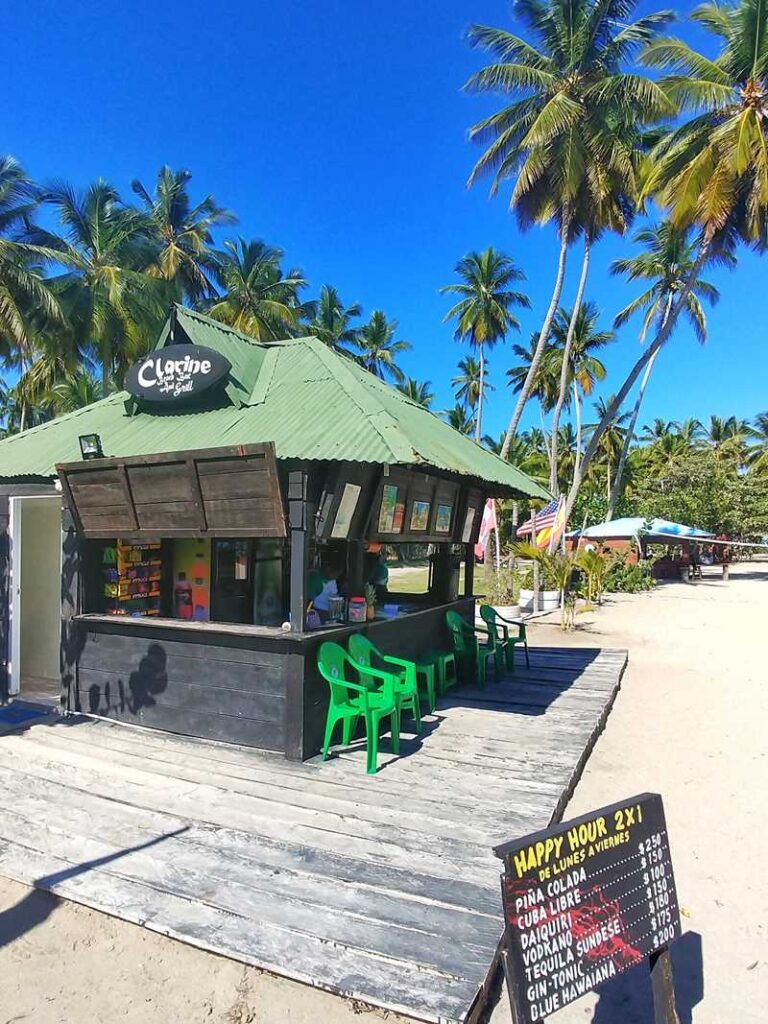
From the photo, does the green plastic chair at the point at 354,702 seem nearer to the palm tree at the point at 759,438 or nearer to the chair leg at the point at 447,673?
the chair leg at the point at 447,673

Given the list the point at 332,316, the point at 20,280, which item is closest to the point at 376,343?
the point at 332,316

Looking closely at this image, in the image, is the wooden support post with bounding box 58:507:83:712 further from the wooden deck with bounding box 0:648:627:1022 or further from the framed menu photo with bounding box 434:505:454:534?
the framed menu photo with bounding box 434:505:454:534

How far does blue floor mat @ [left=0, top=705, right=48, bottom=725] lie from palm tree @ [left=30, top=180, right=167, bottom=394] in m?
20.8

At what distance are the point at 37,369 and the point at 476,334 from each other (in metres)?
21.8

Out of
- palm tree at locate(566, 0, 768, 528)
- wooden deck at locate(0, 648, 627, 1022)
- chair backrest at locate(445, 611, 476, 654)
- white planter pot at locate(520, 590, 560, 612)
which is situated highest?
palm tree at locate(566, 0, 768, 528)

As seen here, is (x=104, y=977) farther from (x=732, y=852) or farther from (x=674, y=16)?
(x=674, y=16)

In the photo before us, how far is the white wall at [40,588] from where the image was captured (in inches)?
333

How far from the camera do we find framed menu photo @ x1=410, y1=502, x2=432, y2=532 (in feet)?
23.2

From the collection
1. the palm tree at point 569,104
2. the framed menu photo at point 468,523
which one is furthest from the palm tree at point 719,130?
the framed menu photo at point 468,523

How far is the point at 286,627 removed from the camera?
18.3ft

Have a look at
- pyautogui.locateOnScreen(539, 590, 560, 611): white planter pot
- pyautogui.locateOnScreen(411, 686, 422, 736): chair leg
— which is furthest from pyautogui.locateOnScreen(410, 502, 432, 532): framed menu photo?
pyautogui.locateOnScreen(539, 590, 560, 611): white planter pot

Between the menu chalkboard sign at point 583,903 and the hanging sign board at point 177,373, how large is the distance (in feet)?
17.5

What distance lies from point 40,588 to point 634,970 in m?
8.26

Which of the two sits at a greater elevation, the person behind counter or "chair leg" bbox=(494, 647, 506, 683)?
the person behind counter
